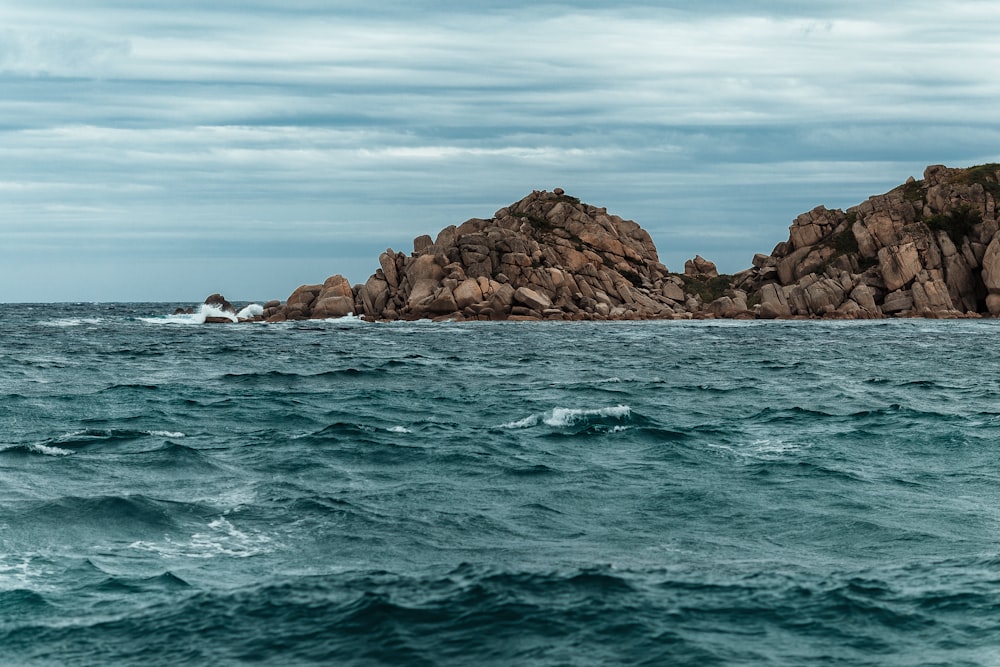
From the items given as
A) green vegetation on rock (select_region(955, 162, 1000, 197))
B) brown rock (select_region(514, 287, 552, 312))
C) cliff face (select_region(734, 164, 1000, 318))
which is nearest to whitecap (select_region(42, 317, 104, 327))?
brown rock (select_region(514, 287, 552, 312))

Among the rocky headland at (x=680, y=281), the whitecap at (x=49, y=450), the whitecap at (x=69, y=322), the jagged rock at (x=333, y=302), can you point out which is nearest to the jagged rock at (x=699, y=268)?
the rocky headland at (x=680, y=281)

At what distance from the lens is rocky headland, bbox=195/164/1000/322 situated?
419 feet

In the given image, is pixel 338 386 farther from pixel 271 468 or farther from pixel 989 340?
pixel 989 340

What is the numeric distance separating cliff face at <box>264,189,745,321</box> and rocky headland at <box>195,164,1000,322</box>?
183 mm

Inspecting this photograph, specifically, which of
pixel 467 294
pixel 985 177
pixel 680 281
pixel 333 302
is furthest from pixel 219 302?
pixel 985 177

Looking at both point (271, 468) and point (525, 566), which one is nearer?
point (525, 566)

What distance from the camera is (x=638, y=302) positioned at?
141 m

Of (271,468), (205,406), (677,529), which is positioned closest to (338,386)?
(205,406)

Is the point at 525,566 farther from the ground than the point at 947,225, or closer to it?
closer to it

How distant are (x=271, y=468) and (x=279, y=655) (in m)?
13.1

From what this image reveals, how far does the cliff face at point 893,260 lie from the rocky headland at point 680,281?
0.18m

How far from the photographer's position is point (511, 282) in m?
131

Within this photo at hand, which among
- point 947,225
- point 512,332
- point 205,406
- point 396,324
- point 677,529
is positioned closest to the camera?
point 677,529

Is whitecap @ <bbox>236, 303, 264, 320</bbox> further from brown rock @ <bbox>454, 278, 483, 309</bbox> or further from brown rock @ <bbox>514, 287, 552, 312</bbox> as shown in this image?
brown rock @ <bbox>514, 287, 552, 312</bbox>
